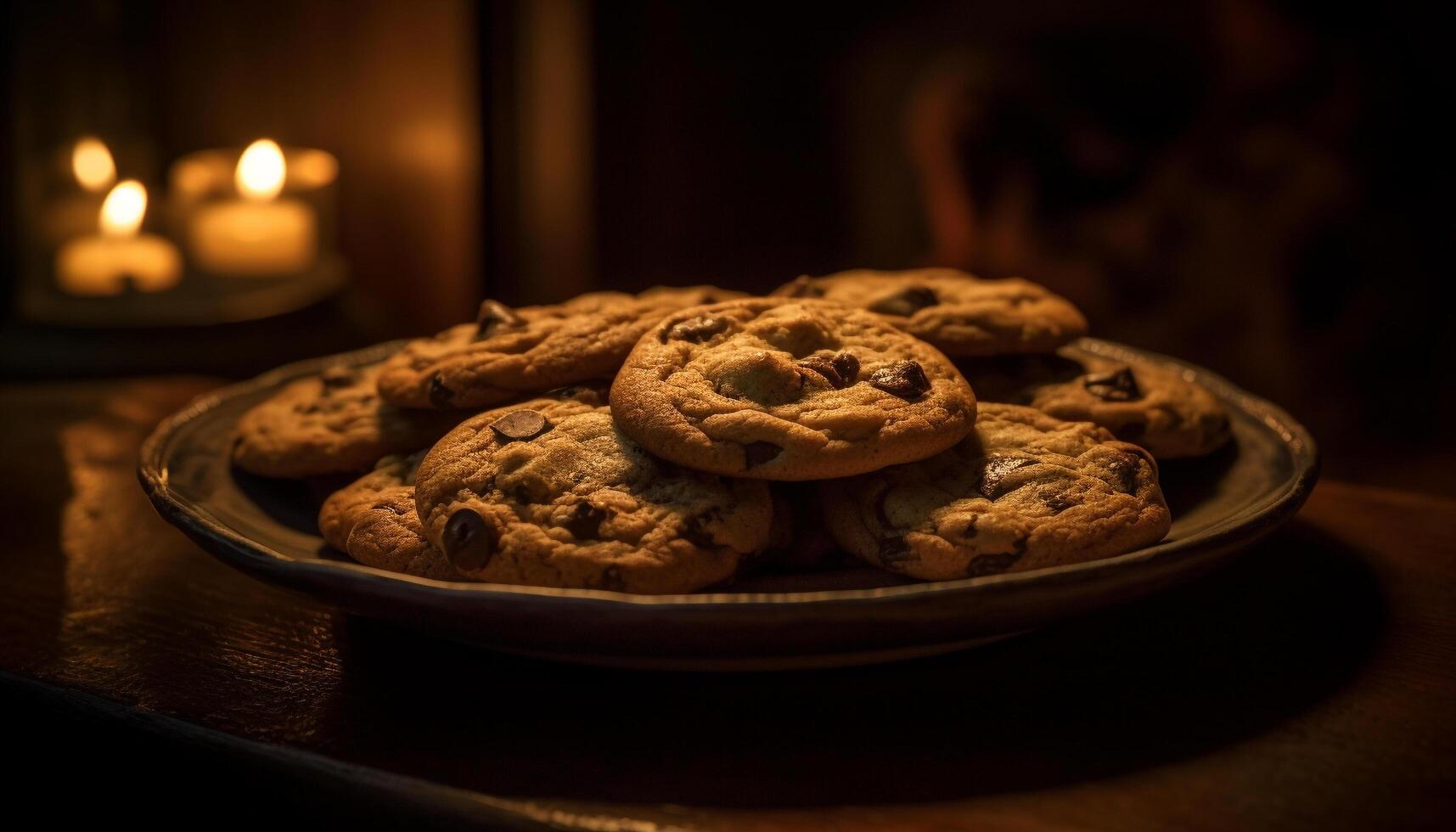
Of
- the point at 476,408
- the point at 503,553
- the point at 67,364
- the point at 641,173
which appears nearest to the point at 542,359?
the point at 476,408

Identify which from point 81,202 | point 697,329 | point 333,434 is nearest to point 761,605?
point 697,329

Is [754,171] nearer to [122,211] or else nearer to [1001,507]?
[122,211]

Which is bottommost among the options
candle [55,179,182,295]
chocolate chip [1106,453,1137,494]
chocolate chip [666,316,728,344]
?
candle [55,179,182,295]

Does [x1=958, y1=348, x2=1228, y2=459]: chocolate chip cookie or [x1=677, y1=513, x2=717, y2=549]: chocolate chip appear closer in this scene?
[x1=677, y1=513, x2=717, y2=549]: chocolate chip

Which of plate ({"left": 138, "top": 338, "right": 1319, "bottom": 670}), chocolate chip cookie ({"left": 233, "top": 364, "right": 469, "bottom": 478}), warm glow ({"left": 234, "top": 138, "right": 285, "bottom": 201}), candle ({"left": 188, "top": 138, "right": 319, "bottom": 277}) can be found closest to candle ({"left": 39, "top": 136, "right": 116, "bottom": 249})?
candle ({"left": 188, "top": 138, "right": 319, "bottom": 277})

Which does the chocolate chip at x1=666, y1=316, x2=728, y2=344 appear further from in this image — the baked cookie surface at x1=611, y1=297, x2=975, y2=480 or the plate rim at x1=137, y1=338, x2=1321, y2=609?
the plate rim at x1=137, y1=338, x2=1321, y2=609

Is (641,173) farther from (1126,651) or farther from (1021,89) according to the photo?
(1126,651)
